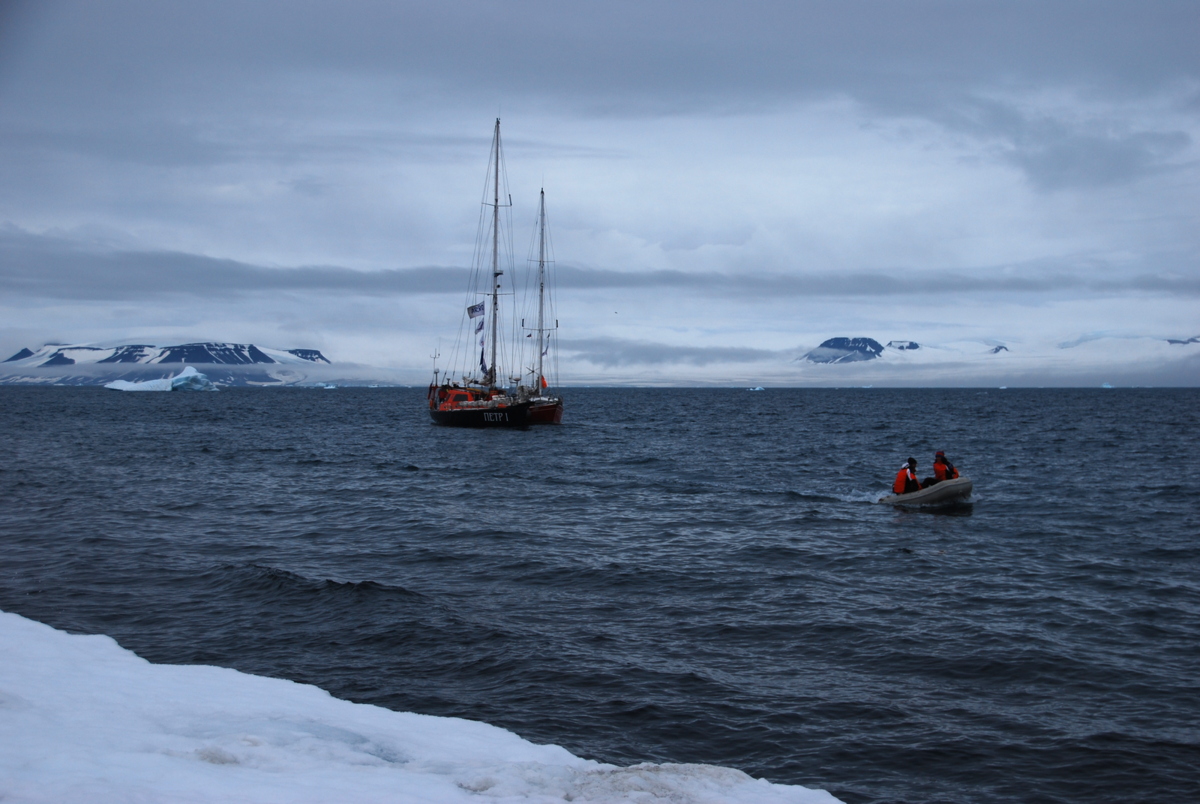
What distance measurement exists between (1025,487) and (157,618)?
1140 inches

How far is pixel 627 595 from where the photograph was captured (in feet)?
48.1

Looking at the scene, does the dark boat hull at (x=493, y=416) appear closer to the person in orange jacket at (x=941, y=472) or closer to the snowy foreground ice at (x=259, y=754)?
the person in orange jacket at (x=941, y=472)

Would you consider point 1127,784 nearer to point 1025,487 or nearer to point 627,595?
point 627,595

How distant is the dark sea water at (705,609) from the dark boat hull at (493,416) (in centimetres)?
2787

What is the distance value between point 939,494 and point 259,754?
22.6 metres

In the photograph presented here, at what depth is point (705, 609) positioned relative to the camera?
1384cm

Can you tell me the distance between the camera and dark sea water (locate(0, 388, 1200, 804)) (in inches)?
358

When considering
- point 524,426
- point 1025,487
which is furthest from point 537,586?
point 524,426

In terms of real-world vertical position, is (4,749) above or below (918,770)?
above

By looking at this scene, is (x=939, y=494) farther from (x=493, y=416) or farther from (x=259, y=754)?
(x=493, y=416)

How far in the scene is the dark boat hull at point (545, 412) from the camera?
204 ft

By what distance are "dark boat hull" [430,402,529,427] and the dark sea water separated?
27.9 meters

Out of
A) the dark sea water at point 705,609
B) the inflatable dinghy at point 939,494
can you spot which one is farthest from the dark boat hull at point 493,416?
the inflatable dinghy at point 939,494

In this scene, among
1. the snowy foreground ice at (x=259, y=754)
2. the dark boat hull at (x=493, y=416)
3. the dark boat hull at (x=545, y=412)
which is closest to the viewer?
the snowy foreground ice at (x=259, y=754)
